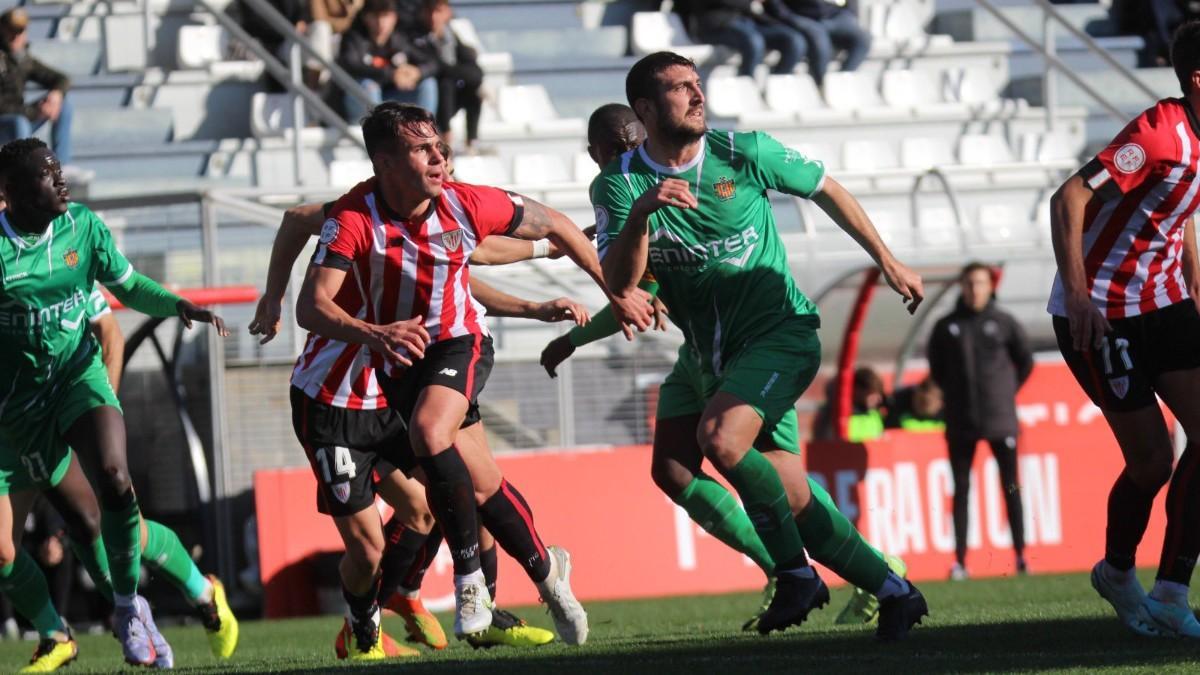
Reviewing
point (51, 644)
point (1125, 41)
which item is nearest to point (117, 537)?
point (51, 644)

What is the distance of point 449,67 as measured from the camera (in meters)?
15.7

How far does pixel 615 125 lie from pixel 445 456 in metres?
2.10

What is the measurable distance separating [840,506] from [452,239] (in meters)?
6.24

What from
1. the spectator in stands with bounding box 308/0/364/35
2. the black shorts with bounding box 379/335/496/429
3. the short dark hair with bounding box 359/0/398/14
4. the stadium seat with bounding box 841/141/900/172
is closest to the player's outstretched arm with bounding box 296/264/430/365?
the black shorts with bounding box 379/335/496/429

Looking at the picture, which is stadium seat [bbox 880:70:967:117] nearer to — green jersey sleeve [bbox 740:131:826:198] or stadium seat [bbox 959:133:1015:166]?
stadium seat [bbox 959:133:1015:166]

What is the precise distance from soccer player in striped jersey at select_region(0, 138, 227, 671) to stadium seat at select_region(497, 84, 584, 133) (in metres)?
9.60

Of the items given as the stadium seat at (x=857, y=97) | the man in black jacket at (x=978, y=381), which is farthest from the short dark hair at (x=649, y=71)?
the stadium seat at (x=857, y=97)

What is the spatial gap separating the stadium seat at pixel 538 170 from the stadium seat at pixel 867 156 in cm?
265

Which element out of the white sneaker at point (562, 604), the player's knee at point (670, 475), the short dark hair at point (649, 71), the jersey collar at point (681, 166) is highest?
the short dark hair at point (649, 71)

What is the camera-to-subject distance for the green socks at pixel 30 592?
7.75 m

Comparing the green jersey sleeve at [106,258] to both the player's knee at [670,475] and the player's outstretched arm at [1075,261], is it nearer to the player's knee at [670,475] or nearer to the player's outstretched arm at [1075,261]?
the player's knee at [670,475]

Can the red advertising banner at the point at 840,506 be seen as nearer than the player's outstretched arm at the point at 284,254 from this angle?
No

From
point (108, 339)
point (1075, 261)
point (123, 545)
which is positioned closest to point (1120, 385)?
point (1075, 261)

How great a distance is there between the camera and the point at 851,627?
7715 millimetres
